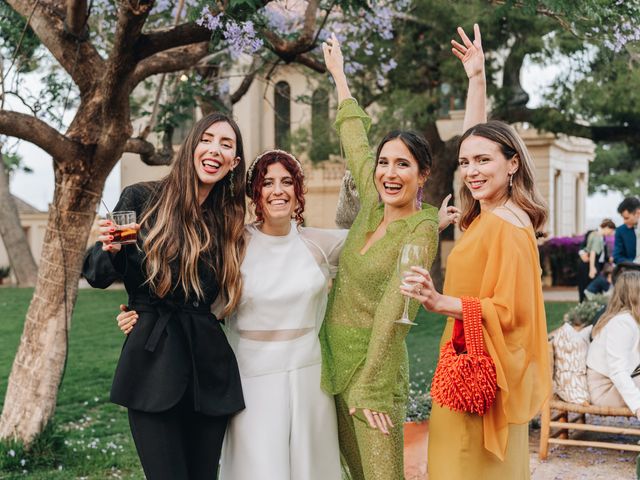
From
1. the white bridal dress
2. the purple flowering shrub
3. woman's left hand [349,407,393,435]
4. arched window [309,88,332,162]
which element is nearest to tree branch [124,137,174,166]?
the white bridal dress

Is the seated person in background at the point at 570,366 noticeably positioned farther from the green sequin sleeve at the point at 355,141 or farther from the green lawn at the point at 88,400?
the green sequin sleeve at the point at 355,141

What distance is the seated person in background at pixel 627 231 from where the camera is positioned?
10.1 metres

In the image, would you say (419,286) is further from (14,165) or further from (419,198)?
(14,165)

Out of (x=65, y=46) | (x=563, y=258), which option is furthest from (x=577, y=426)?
(x=563, y=258)

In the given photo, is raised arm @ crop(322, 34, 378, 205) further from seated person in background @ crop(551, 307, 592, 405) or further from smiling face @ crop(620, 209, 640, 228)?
smiling face @ crop(620, 209, 640, 228)

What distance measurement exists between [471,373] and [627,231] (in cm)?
794

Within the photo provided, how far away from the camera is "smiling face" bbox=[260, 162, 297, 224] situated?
11.9 ft

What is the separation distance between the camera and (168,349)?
134 inches

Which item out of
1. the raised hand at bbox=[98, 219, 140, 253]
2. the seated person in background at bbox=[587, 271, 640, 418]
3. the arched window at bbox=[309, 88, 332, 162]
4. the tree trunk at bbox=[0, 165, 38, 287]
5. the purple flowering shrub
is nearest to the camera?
the raised hand at bbox=[98, 219, 140, 253]

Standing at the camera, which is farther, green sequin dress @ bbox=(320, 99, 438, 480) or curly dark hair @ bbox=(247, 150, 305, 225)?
curly dark hair @ bbox=(247, 150, 305, 225)

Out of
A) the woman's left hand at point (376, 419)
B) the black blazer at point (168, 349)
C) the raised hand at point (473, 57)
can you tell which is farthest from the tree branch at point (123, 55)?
the woman's left hand at point (376, 419)

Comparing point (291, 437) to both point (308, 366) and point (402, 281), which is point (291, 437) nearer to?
point (308, 366)

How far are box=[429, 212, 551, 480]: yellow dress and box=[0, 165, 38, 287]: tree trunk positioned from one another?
22.3m

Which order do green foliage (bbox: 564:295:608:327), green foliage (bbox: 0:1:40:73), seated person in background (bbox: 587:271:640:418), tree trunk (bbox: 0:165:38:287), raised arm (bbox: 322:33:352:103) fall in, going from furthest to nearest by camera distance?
1. tree trunk (bbox: 0:165:38:287)
2. green foliage (bbox: 564:295:608:327)
3. green foliage (bbox: 0:1:40:73)
4. seated person in background (bbox: 587:271:640:418)
5. raised arm (bbox: 322:33:352:103)
